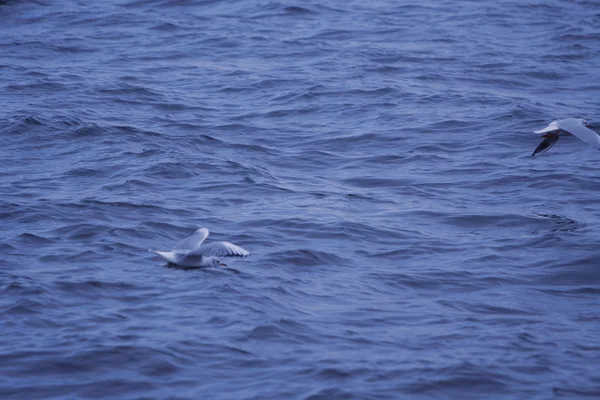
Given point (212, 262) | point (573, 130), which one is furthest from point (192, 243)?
point (573, 130)

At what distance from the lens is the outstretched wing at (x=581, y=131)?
10922mm

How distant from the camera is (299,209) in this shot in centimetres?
1080

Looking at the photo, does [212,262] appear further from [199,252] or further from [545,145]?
[545,145]

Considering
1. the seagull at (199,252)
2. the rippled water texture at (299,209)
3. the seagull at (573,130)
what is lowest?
the rippled water texture at (299,209)

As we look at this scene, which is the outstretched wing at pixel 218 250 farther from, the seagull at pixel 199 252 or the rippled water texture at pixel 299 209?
the rippled water texture at pixel 299 209

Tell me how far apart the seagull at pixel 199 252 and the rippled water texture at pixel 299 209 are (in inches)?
6.6

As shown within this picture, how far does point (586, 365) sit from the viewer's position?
719cm

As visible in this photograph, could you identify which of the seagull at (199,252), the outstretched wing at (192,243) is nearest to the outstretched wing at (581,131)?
the seagull at (199,252)

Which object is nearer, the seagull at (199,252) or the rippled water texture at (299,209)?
the rippled water texture at (299,209)

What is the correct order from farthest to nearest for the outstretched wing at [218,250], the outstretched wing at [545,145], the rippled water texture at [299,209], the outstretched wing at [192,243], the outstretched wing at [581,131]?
the outstretched wing at [545,145], the outstretched wing at [581,131], the outstretched wing at [192,243], the outstretched wing at [218,250], the rippled water texture at [299,209]

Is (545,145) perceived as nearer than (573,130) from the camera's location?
No

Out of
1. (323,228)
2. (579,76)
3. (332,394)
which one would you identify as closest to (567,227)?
(323,228)

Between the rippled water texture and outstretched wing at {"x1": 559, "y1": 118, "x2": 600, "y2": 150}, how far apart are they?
843 mm

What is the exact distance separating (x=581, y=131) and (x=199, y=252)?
5.27 meters
